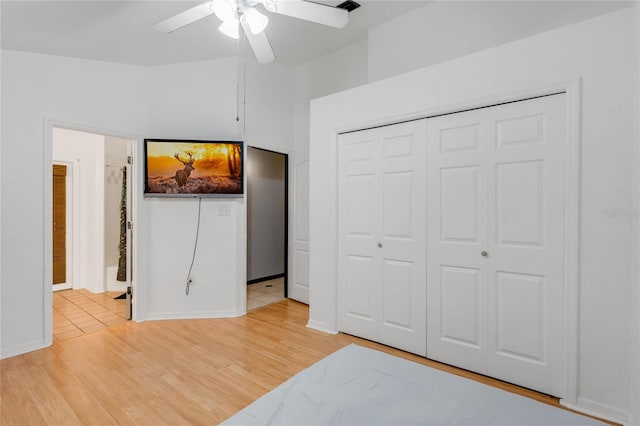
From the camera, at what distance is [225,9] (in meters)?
1.99

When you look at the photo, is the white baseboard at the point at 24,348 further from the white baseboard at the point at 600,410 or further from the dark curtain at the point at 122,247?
the white baseboard at the point at 600,410

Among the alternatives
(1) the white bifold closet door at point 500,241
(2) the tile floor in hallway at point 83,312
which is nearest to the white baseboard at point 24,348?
(2) the tile floor in hallway at point 83,312

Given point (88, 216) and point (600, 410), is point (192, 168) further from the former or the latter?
point (600, 410)

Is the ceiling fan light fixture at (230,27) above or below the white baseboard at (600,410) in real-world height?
above

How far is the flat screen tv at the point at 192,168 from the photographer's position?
11.8ft

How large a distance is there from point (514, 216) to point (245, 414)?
2.14 meters

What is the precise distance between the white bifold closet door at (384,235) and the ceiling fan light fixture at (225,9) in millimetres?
1542

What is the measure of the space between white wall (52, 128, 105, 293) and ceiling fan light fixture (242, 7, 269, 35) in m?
3.84

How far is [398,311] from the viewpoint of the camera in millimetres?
2938

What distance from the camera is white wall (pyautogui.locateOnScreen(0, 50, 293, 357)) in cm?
286

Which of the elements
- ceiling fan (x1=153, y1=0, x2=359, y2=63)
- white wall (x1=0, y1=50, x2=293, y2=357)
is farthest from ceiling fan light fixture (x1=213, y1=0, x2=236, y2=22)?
white wall (x1=0, y1=50, x2=293, y2=357)

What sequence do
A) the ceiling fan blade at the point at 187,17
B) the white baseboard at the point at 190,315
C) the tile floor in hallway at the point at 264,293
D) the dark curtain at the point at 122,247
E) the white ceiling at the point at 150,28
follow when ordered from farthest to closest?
the dark curtain at the point at 122,247 → the tile floor in hallway at the point at 264,293 → the white baseboard at the point at 190,315 → the white ceiling at the point at 150,28 → the ceiling fan blade at the point at 187,17

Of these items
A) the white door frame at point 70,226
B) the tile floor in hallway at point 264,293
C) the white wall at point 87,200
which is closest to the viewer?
the tile floor in hallway at point 264,293

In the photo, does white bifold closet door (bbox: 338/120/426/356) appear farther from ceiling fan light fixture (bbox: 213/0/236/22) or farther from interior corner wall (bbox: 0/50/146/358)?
interior corner wall (bbox: 0/50/146/358)
